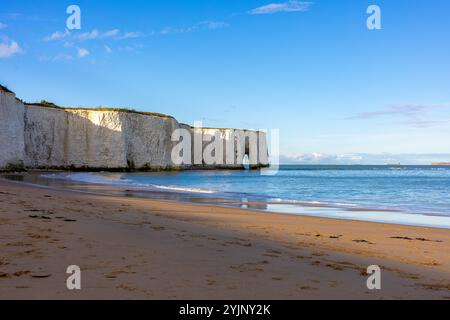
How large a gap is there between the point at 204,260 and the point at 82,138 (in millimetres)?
54624

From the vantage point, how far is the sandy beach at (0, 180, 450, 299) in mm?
3691

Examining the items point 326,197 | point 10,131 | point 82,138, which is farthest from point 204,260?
point 82,138

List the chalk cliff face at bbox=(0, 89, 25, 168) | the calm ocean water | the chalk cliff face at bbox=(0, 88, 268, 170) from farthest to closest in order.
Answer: the chalk cliff face at bbox=(0, 88, 268, 170)
the chalk cliff face at bbox=(0, 89, 25, 168)
the calm ocean water

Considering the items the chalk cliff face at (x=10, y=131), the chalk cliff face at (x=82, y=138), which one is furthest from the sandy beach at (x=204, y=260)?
the chalk cliff face at (x=82, y=138)

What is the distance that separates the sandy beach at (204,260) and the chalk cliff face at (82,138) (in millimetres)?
33006

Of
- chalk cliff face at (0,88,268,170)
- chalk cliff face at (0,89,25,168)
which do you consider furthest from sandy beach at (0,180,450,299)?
chalk cliff face at (0,88,268,170)

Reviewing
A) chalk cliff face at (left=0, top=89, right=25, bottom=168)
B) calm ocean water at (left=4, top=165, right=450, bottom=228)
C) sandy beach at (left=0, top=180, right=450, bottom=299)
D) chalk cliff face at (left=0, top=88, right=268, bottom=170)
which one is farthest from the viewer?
chalk cliff face at (left=0, top=88, right=268, bottom=170)

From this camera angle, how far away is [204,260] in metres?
4.93

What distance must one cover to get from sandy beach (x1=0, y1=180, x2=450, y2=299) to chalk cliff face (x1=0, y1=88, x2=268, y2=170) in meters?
33.0

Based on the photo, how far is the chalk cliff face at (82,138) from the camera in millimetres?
37875

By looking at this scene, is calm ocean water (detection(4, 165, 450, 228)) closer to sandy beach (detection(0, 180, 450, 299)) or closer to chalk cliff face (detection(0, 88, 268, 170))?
sandy beach (detection(0, 180, 450, 299))

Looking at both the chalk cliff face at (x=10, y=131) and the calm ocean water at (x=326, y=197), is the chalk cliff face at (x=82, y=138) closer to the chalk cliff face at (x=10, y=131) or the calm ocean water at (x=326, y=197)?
the chalk cliff face at (x=10, y=131)

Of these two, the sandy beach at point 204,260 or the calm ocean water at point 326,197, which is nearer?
the sandy beach at point 204,260

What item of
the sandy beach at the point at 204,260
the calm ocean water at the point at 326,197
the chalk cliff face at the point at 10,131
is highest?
the chalk cliff face at the point at 10,131
